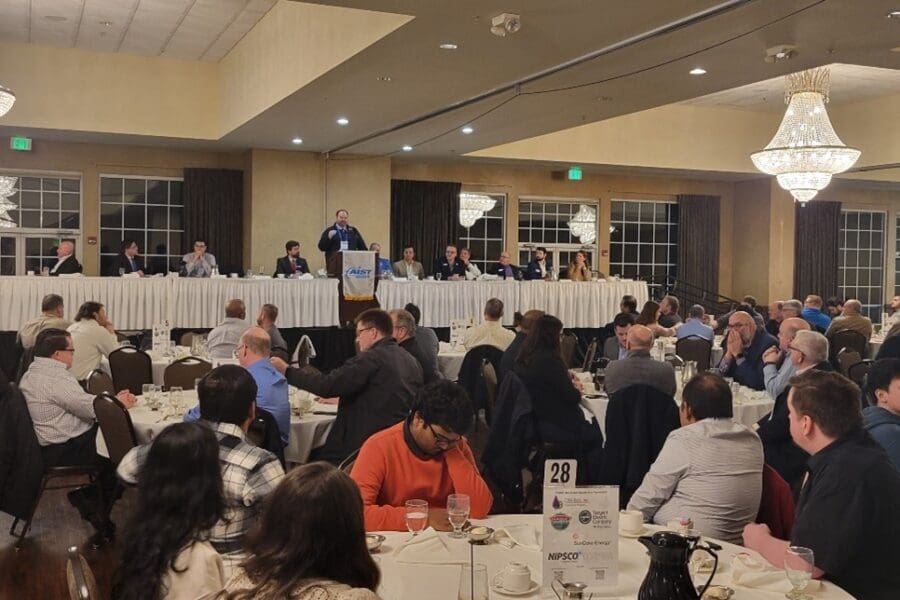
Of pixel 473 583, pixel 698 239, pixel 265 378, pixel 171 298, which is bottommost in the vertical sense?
pixel 473 583

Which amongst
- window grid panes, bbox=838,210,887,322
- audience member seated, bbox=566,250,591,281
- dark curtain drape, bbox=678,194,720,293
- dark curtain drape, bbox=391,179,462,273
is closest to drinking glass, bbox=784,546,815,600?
audience member seated, bbox=566,250,591,281

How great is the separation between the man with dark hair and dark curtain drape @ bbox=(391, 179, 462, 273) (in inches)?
516

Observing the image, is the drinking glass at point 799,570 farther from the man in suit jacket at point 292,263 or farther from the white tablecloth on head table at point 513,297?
the man in suit jacket at point 292,263

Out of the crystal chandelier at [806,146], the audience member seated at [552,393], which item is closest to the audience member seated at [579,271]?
the crystal chandelier at [806,146]

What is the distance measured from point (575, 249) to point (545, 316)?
507 inches

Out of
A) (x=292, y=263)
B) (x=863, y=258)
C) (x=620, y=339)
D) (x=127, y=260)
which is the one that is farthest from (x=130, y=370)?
(x=863, y=258)

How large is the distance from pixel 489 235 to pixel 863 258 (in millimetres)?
8703

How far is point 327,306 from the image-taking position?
1294 centimetres

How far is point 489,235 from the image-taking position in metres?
17.6

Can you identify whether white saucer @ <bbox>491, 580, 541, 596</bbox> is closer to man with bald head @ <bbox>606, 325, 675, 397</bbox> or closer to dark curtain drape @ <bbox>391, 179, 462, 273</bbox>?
man with bald head @ <bbox>606, 325, 675, 397</bbox>

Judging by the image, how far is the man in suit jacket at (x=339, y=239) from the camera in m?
13.8

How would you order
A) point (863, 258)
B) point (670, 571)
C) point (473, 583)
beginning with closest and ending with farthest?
point (670, 571) → point (473, 583) → point (863, 258)

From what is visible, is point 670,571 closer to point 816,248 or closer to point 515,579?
point 515,579

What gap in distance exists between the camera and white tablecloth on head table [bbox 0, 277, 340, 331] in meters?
11.1
